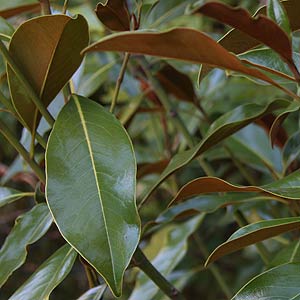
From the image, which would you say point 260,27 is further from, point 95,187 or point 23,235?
point 23,235

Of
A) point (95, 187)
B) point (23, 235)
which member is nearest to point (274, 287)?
point (95, 187)

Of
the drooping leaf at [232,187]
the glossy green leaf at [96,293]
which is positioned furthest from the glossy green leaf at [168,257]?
the drooping leaf at [232,187]

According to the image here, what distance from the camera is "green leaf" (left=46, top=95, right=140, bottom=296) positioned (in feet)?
2.14

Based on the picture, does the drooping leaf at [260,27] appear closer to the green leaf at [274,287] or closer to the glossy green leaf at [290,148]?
the green leaf at [274,287]

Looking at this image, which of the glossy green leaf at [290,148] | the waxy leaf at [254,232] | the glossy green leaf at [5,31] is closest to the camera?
the waxy leaf at [254,232]

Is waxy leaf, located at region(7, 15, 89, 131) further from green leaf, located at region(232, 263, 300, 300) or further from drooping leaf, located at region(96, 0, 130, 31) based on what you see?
green leaf, located at region(232, 263, 300, 300)

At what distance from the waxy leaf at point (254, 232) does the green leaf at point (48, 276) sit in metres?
0.18

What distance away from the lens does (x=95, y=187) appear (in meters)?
0.71

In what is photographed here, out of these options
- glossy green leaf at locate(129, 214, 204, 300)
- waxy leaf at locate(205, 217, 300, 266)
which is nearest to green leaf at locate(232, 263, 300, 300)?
waxy leaf at locate(205, 217, 300, 266)

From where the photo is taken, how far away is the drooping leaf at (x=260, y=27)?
0.59 metres

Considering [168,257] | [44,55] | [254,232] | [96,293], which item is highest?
[44,55]

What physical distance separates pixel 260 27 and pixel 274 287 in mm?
254

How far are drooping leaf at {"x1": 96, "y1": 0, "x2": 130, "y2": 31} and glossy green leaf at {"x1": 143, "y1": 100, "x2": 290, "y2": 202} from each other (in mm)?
164

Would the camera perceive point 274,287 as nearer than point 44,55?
Yes
